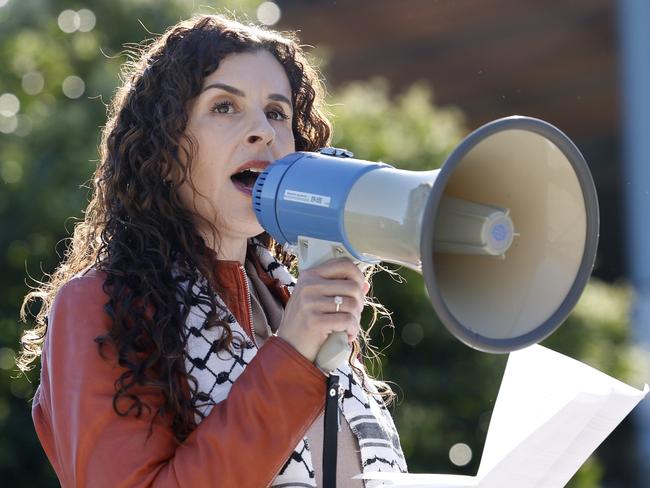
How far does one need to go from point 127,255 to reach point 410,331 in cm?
266

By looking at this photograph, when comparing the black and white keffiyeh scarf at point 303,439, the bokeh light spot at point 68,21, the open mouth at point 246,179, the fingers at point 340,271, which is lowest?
the black and white keffiyeh scarf at point 303,439

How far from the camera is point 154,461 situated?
182cm

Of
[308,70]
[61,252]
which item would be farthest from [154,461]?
[61,252]

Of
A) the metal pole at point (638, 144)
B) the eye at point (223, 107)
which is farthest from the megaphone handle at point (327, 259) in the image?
the metal pole at point (638, 144)

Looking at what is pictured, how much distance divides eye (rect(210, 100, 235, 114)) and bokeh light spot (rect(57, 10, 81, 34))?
9.77ft

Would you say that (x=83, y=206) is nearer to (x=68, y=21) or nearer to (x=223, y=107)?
(x=68, y=21)

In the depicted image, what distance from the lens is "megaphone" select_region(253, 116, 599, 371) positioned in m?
1.75

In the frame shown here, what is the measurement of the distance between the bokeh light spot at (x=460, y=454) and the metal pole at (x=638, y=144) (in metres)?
3.17

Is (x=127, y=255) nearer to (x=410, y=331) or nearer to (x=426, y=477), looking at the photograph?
(x=426, y=477)

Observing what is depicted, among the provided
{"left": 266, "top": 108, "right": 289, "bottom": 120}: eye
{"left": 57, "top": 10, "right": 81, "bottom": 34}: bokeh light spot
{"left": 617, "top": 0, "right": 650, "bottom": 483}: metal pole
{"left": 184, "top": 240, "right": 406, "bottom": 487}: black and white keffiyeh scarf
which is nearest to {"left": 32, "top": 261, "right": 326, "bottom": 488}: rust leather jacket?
{"left": 184, "top": 240, "right": 406, "bottom": 487}: black and white keffiyeh scarf

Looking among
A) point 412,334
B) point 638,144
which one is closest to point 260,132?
point 412,334

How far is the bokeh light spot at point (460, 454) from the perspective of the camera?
14.6 feet

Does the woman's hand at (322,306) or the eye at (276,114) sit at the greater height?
the eye at (276,114)

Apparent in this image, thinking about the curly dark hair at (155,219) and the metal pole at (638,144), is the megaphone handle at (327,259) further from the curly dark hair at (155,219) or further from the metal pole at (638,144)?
the metal pole at (638,144)
